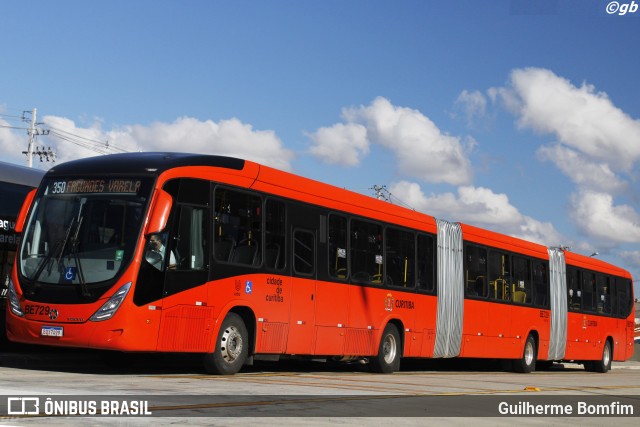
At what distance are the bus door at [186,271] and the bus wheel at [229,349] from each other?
0.32 meters

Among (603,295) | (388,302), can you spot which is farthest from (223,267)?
(603,295)

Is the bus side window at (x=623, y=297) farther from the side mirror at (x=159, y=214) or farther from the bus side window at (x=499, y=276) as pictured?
the side mirror at (x=159, y=214)

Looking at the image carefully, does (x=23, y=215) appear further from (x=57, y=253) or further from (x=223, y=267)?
(x=223, y=267)

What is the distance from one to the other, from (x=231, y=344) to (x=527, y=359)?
14.1 metres

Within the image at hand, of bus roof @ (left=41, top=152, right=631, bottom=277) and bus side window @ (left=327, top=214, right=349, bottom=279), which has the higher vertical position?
bus roof @ (left=41, top=152, right=631, bottom=277)

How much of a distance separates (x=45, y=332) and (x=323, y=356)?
5.90 metres

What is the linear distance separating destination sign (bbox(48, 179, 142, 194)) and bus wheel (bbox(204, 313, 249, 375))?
8.39 ft

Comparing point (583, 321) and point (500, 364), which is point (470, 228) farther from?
point (583, 321)

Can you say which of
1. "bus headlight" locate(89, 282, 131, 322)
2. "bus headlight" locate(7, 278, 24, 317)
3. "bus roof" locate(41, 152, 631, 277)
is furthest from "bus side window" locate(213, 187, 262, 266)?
"bus headlight" locate(7, 278, 24, 317)

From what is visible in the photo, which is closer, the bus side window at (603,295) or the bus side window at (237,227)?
the bus side window at (237,227)

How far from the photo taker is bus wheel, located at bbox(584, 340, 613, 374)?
33125mm

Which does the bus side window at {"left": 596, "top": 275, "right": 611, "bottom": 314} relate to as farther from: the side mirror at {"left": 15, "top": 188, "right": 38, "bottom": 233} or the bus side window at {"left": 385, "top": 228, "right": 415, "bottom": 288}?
the side mirror at {"left": 15, "top": 188, "right": 38, "bottom": 233}

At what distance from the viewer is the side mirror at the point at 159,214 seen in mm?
14727

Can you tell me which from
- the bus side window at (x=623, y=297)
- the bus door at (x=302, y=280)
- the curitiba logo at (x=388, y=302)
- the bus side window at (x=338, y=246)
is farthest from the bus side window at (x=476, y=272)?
the bus side window at (x=623, y=297)
